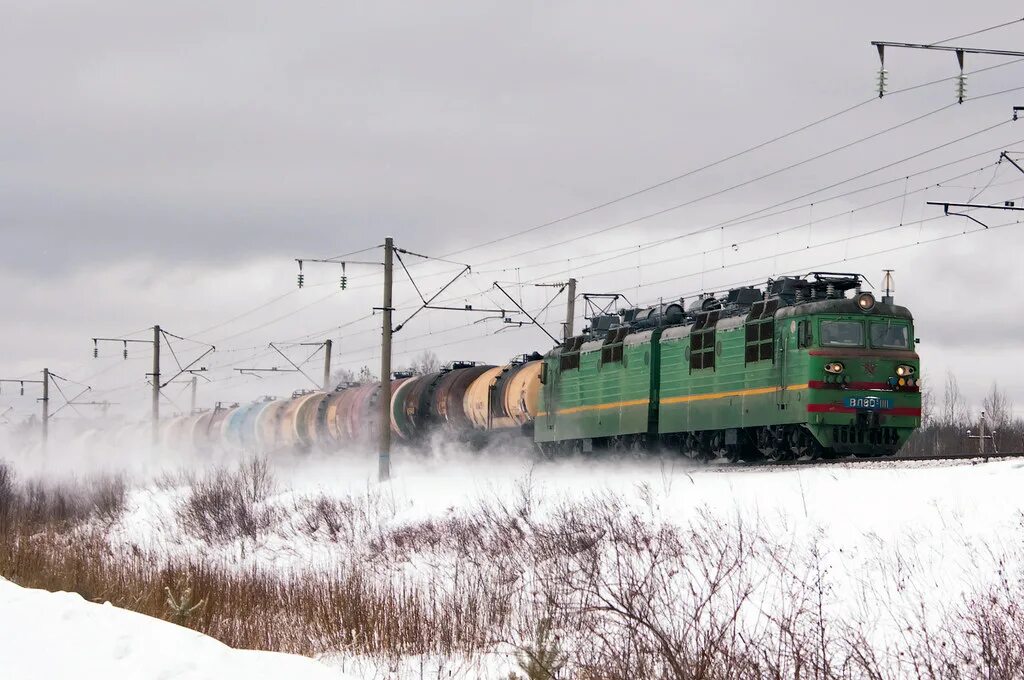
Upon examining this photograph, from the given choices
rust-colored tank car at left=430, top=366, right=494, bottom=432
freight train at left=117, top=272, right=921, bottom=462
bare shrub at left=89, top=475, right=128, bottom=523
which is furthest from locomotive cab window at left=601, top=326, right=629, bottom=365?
bare shrub at left=89, top=475, right=128, bottom=523

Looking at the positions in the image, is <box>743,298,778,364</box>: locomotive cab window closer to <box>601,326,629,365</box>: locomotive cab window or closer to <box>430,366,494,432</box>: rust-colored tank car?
<box>601,326,629,365</box>: locomotive cab window

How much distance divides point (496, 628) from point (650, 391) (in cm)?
1604

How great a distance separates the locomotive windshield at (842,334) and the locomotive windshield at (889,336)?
40 centimetres

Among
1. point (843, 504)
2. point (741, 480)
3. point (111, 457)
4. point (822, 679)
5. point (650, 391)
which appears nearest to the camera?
point (822, 679)

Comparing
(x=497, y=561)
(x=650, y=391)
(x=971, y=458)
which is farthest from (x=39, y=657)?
(x=650, y=391)

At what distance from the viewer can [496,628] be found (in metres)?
16.9

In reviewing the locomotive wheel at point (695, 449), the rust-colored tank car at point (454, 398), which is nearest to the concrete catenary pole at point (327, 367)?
the rust-colored tank car at point (454, 398)

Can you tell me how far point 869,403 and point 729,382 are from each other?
338cm

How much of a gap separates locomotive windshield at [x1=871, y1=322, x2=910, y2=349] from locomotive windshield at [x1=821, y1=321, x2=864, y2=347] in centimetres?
40

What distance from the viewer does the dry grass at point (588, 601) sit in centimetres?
1248

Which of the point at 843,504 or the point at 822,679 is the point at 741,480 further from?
the point at 822,679

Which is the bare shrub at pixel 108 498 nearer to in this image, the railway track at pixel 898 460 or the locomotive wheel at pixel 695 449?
the locomotive wheel at pixel 695 449

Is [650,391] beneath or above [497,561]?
above

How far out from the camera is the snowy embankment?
1170 centimetres
